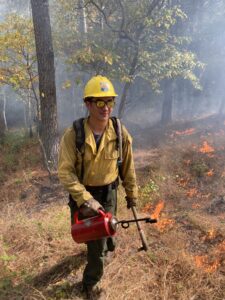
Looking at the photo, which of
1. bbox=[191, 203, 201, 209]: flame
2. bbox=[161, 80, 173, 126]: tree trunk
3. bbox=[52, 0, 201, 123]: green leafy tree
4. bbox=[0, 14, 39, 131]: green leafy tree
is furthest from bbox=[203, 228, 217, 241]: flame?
bbox=[161, 80, 173, 126]: tree trunk

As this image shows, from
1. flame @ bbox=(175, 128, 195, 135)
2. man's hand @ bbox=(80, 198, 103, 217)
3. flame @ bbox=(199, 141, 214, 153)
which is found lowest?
flame @ bbox=(175, 128, 195, 135)

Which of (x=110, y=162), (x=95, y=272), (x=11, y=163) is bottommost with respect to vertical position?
(x=11, y=163)

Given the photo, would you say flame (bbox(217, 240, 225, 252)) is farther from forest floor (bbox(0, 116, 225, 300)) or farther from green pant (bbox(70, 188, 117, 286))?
green pant (bbox(70, 188, 117, 286))

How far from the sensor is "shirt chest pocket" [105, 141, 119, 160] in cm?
320

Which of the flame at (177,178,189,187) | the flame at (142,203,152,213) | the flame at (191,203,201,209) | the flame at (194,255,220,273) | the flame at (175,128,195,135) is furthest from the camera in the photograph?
the flame at (175,128,195,135)

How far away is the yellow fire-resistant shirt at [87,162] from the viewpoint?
307 cm

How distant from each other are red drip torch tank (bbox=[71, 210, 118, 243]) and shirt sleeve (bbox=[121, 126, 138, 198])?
0.78 metres

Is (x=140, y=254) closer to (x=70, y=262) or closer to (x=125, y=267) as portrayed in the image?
(x=125, y=267)

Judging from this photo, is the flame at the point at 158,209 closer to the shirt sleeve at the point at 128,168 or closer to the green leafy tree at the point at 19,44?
the shirt sleeve at the point at 128,168

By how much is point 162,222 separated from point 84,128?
10.1 feet

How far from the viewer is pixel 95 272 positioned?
11.5 ft

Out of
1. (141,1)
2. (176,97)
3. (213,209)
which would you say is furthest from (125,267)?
(176,97)

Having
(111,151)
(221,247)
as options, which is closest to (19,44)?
(111,151)

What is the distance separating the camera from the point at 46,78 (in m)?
8.33
